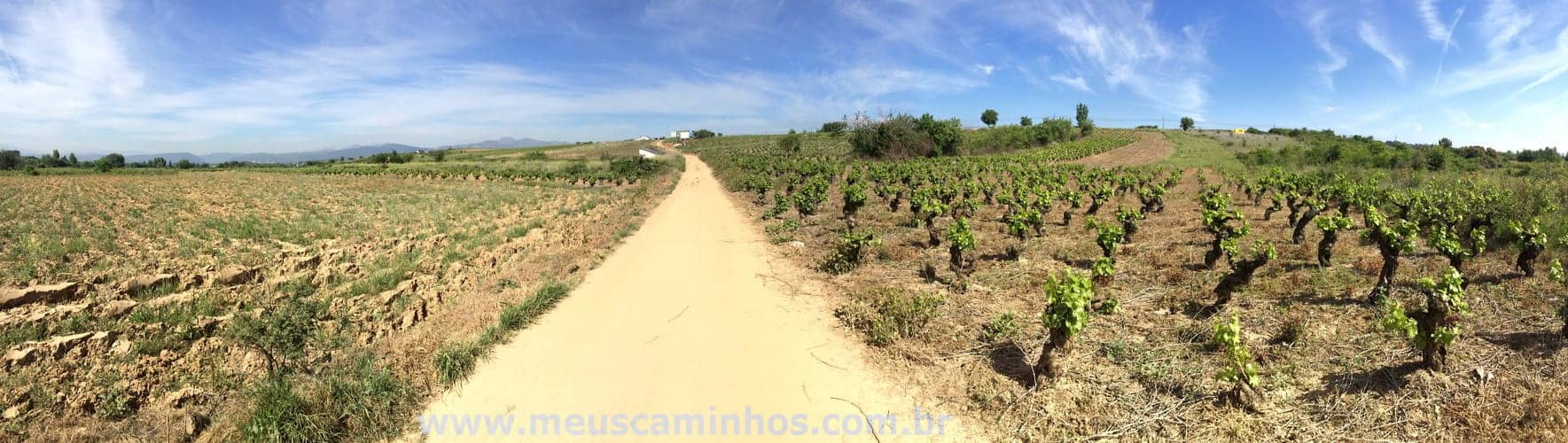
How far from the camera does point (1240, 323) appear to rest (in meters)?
6.94

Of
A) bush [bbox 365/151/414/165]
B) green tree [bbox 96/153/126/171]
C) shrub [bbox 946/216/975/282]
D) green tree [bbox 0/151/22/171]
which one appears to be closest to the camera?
shrub [bbox 946/216/975/282]

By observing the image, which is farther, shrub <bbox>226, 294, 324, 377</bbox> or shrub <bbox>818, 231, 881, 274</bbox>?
shrub <bbox>818, 231, 881, 274</bbox>

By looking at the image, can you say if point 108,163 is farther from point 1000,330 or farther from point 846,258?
point 1000,330

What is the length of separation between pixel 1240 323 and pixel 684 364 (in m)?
7.12

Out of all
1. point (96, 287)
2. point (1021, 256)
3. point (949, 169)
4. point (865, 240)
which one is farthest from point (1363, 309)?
point (949, 169)

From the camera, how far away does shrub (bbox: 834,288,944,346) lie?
724 centimetres

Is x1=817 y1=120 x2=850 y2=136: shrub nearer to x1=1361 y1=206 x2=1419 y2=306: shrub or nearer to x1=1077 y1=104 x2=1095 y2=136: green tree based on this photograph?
x1=1077 y1=104 x2=1095 y2=136: green tree

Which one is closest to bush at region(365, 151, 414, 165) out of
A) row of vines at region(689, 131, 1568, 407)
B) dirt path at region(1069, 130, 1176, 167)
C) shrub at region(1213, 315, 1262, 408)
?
row of vines at region(689, 131, 1568, 407)

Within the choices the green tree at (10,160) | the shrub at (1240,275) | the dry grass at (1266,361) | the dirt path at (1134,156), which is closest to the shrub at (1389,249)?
the dry grass at (1266,361)

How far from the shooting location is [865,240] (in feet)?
37.4

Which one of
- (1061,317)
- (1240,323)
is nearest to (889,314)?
(1061,317)

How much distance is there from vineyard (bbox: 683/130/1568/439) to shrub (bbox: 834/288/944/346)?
0.12ft

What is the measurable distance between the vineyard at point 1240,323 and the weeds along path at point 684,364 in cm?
78

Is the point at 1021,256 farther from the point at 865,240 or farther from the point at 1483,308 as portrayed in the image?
the point at 1483,308
